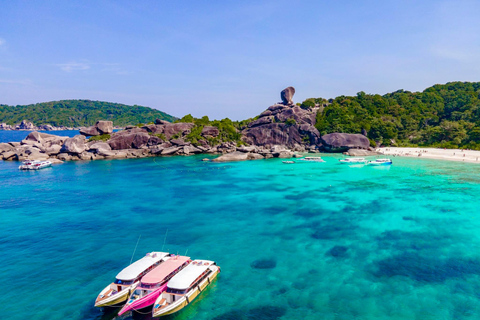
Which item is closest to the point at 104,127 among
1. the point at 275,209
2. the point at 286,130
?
the point at 286,130

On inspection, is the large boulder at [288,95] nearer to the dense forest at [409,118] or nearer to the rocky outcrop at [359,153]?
the dense forest at [409,118]

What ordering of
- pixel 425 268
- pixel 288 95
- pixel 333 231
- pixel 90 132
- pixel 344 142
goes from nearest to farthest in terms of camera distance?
pixel 425 268 < pixel 333 231 < pixel 344 142 < pixel 90 132 < pixel 288 95

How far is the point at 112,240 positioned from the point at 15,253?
9.05 metres

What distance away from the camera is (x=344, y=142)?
104 meters

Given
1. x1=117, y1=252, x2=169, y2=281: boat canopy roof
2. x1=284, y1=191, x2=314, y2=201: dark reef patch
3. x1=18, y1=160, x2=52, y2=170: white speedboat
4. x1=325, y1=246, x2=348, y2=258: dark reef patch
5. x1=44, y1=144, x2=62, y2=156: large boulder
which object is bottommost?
x1=325, y1=246, x2=348, y2=258: dark reef patch

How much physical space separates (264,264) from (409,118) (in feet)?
409

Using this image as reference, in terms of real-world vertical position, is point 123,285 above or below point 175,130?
below

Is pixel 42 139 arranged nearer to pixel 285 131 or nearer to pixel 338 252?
pixel 285 131

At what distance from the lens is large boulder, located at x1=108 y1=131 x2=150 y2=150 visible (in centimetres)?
10456

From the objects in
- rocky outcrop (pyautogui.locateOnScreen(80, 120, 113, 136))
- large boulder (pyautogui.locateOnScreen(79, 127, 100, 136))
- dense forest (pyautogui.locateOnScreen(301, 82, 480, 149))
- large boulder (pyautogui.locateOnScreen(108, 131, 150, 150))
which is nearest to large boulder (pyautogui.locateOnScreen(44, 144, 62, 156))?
large boulder (pyautogui.locateOnScreen(79, 127, 100, 136))

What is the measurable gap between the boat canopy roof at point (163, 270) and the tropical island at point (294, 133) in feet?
222

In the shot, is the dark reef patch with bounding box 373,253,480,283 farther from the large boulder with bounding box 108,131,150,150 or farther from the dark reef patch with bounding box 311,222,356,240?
the large boulder with bounding box 108,131,150,150

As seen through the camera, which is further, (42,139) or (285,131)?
(285,131)

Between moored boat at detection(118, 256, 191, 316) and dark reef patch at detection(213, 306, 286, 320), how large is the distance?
14.9ft
